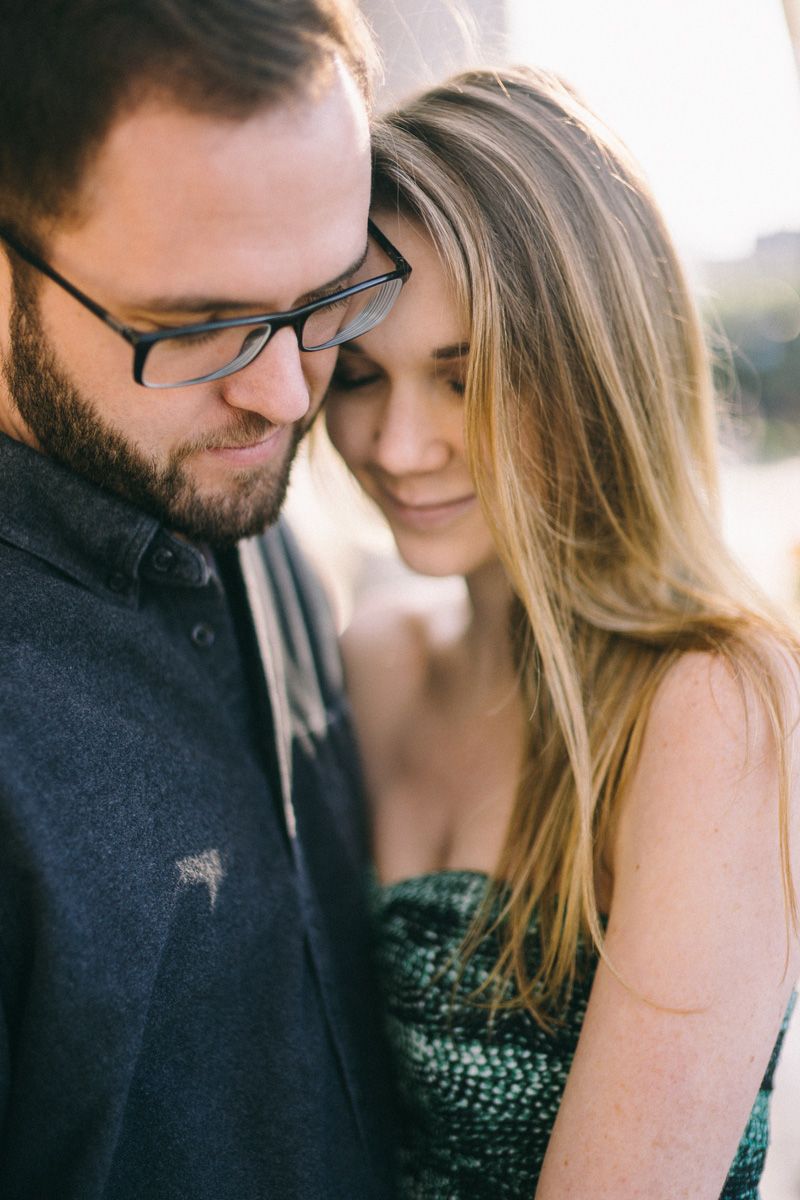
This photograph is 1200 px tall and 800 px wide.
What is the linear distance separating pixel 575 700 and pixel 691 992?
464 millimetres

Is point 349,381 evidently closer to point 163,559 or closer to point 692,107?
point 163,559

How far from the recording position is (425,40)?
5.91 feet

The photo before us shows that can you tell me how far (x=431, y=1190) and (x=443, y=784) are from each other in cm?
70

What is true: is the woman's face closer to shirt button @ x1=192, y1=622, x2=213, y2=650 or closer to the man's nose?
the man's nose

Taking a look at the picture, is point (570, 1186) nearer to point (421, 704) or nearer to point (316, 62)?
point (421, 704)

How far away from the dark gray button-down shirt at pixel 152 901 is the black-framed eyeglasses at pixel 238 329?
8.6 inches

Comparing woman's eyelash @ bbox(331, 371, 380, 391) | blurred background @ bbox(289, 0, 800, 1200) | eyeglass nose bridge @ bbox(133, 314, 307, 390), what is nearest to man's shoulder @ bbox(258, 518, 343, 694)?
blurred background @ bbox(289, 0, 800, 1200)

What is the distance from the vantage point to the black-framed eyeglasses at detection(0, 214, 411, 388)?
3.56ft

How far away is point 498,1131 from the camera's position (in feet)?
4.35

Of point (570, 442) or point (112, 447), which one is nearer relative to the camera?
point (112, 447)

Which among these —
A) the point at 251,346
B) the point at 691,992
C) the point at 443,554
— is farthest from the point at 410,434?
the point at 691,992

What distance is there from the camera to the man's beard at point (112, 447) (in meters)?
1.16

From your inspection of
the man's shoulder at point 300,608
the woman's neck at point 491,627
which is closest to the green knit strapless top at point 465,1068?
the woman's neck at point 491,627

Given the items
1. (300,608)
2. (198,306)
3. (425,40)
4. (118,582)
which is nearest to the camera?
(198,306)
